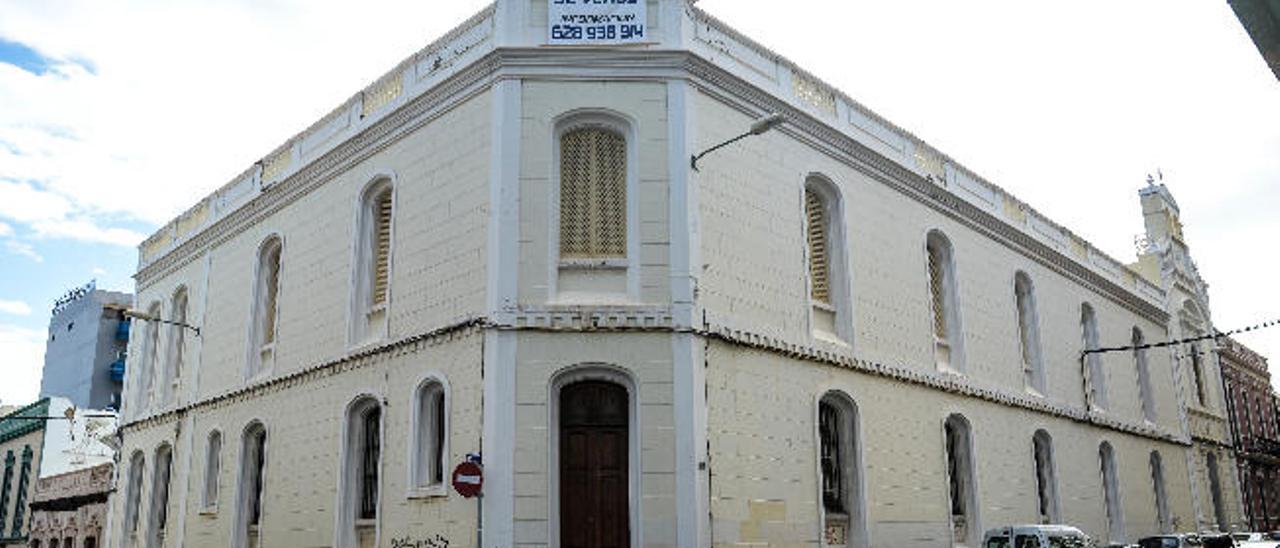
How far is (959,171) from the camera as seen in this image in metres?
23.6

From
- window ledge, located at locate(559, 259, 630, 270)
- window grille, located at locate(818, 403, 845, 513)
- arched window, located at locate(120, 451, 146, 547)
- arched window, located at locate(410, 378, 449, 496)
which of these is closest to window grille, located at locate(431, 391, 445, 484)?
arched window, located at locate(410, 378, 449, 496)

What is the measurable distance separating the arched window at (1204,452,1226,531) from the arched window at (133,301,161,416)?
32180mm

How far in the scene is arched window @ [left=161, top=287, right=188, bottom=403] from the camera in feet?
80.4

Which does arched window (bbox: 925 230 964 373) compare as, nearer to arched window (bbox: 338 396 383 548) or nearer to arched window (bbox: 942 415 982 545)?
arched window (bbox: 942 415 982 545)

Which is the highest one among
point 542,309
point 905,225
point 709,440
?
point 905,225

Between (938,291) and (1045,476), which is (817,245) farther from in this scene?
(1045,476)

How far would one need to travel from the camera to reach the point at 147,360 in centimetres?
2625

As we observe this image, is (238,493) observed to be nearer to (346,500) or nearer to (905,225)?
(346,500)

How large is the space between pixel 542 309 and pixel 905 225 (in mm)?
9507

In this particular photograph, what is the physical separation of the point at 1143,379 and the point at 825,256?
58.4ft

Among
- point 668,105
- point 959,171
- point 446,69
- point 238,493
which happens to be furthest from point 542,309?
point 959,171

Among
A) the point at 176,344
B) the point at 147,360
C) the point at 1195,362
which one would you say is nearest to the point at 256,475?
the point at 176,344

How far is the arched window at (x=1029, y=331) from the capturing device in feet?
82.3

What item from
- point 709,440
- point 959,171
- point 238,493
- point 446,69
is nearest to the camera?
point 709,440
